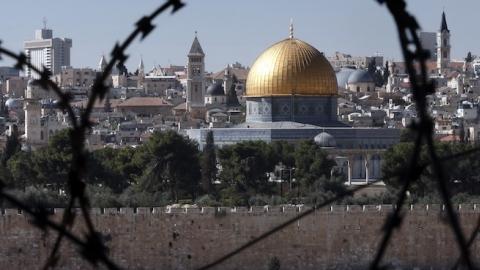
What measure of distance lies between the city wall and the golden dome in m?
27.5

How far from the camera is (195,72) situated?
388ft

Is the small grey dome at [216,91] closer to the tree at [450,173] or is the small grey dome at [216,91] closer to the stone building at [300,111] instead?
the stone building at [300,111]

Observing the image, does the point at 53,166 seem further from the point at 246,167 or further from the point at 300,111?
the point at 300,111

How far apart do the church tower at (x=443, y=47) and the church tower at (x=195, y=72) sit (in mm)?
36406

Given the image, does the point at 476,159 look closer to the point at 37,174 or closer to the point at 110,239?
the point at 37,174

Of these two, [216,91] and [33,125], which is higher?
[216,91]

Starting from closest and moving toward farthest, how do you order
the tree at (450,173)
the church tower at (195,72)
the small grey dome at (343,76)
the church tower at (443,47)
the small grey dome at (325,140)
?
1. the tree at (450,173)
2. the small grey dome at (325,140)
3. the church tower at (195,72)
4. the small grey dome at (343,76)
5. the church tower at (443,47)

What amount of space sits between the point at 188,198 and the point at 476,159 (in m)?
7.67

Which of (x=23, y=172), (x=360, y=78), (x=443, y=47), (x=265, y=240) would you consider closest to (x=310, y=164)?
(x=23, y=172)

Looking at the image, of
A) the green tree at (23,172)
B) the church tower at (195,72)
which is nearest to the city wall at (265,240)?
the green tree at (23,172)

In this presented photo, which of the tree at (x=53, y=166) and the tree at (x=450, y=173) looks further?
the tree at (x=53, y=166)

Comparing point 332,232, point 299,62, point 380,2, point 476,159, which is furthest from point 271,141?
point 380,2

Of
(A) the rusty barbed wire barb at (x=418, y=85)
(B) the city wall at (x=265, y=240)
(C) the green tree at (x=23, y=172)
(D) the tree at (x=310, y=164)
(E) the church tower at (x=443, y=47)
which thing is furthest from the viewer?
(E) the church tower at (x=443, y=47)

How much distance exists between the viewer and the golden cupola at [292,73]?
64.4m
